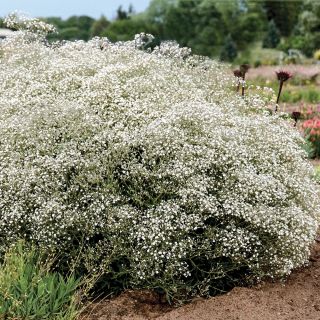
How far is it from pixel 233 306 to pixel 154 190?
1.28m

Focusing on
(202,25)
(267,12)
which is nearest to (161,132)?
(202,25)

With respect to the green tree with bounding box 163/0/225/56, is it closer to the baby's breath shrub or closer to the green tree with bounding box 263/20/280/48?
the green tree with bounding box 263/20/280/48

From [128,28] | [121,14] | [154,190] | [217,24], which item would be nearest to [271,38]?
[217,24]

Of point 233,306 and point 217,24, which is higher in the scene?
point 233,306

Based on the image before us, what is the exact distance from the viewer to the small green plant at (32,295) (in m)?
5.26

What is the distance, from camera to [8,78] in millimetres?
8391

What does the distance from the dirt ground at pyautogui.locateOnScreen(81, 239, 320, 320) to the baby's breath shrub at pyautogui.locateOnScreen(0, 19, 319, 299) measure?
0.17m

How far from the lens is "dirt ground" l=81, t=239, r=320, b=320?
5.76 meters

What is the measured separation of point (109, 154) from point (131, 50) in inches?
107

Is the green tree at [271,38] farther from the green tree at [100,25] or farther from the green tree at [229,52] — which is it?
the green tree at [100,25]

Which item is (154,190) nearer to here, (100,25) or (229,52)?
(229,52)

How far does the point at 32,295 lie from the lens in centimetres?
532

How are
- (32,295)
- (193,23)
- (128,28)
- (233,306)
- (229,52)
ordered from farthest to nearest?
(128,28)
(193,23)
(229,52)
(233,306)
(32,295)

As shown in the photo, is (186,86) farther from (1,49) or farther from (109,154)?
(1,49)
